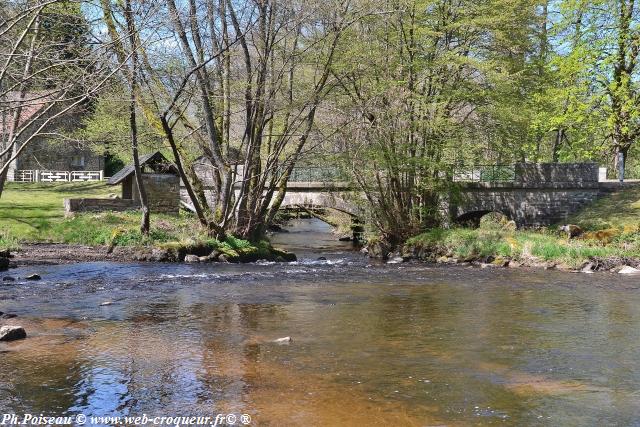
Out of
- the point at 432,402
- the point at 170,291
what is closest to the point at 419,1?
the point at 170,291

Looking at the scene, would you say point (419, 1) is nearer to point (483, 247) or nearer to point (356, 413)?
point (483, 247)

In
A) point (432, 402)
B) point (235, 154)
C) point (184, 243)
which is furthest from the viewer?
point (235, 154)

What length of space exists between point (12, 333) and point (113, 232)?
14208 mm

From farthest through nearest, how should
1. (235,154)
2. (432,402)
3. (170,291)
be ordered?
(235,154)
(170,291)
(432,402)

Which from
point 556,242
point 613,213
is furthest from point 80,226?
point 613,213

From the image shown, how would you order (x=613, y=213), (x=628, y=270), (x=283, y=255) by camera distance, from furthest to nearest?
(x=613, y=213)
(x=283, y=255)
(x=628, y=270)

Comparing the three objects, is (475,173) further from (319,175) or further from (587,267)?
(587,267)

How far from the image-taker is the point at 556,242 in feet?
72.5

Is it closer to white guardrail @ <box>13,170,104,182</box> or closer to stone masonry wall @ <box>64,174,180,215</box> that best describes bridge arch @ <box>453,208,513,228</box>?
stone masonry wall @ <box>64,174,180,215</box>

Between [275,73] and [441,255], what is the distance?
8744mm

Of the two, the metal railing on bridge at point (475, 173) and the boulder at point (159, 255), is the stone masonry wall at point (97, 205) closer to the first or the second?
the boulder at point (159, 255)

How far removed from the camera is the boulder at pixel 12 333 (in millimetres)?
9180

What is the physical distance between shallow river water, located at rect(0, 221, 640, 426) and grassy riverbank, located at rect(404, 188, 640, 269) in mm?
4262

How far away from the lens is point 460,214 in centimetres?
2778
